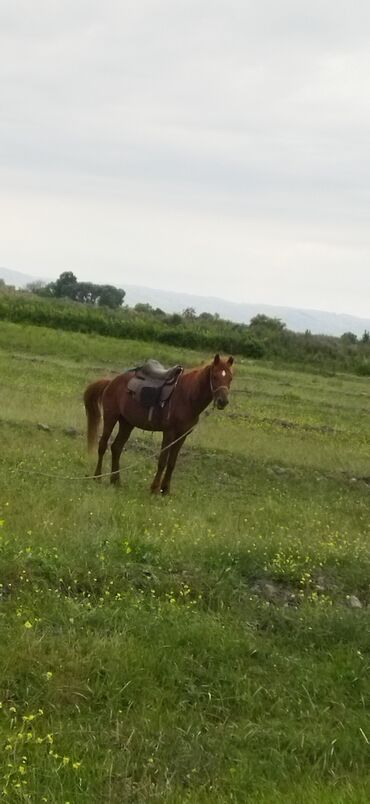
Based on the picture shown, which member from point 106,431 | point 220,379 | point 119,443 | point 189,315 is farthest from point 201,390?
point 189,315

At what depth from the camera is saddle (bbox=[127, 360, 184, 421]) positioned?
37.7ft

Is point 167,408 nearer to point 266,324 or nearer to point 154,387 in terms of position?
point 154,387

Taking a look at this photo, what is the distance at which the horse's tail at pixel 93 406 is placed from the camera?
12594 mm

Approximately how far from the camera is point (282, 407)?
24641mm

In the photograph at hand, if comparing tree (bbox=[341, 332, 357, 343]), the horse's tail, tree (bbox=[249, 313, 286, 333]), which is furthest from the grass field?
tree (bbox=[341, 332, 357, 343])

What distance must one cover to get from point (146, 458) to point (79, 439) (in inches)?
57.6

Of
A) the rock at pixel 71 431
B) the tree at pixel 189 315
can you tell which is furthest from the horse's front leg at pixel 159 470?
the tree at pixel 189 315

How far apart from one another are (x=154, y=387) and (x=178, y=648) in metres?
6.45

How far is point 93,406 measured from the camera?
1265cm

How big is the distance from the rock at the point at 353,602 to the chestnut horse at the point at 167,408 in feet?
13.2

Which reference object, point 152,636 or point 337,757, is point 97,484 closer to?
point 152,636

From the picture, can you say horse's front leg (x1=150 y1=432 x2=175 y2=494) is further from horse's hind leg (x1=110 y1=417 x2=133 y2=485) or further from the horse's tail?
the horse's tail

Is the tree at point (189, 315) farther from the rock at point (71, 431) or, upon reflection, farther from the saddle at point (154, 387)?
the saddle at point (154, 387)

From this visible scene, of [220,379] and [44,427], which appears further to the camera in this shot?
[44,427]
